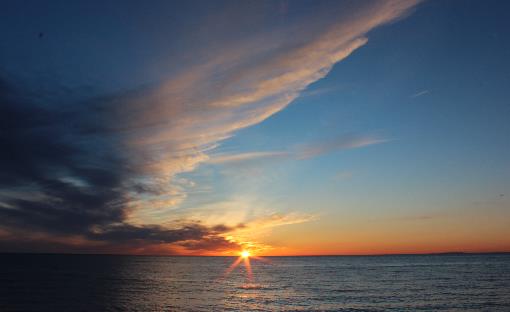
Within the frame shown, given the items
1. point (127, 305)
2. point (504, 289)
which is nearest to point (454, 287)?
point (504, 289)

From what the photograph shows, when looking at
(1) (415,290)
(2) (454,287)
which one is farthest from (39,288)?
(2) (454,287)

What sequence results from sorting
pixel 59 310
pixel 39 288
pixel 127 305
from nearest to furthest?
pixel 59 310 → pixel 127 305 → pixel 39 288

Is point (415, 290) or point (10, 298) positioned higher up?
→ point (10, 298)

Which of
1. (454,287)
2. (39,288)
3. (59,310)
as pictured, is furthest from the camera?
(454,287)

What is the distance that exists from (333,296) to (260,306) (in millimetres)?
16072

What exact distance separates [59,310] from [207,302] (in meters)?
20.5

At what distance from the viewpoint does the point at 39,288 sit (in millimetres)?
66688

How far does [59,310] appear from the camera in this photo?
45.6m

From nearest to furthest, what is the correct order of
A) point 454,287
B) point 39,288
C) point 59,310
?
point 59,310 → point 39,288 → point 454,287

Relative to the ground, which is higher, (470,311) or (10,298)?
(10,298)

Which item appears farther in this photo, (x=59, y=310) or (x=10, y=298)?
(x=10, y=298)

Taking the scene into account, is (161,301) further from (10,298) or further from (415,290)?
(415,290)

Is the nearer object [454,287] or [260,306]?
[260,306]

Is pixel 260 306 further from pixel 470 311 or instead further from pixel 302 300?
pixel 470 311
